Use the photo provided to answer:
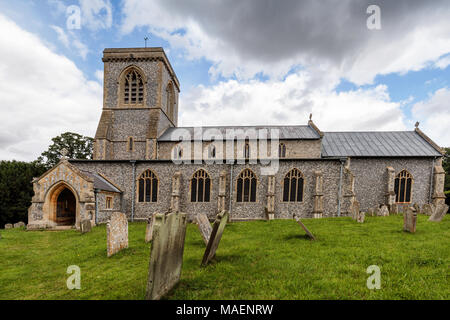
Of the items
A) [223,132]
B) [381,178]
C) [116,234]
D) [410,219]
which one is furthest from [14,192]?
[381,178]

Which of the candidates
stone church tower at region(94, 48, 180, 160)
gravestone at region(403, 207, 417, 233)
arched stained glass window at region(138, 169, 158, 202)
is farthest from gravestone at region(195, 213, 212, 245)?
stone church tower at region(94, 48, 180, 160)

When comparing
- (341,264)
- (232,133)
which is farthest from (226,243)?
(232,133)

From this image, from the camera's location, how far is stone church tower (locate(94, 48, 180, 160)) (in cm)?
2167

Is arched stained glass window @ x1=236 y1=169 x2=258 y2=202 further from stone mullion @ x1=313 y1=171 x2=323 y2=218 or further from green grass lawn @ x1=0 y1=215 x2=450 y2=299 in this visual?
green grass lawn @ x1=0 y1=215 x2=450 y2=299

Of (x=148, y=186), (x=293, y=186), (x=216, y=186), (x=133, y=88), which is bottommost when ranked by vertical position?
(x=148, y=186)

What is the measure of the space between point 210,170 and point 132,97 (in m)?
12.8

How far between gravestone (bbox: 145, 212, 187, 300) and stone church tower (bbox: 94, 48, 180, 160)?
19003mm

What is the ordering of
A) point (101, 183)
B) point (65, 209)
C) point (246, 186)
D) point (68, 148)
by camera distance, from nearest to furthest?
point (101, 183), point (65, 209), point (246, 186), point (68, 148)

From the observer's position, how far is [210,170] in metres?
16.5

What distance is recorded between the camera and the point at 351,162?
1823 centimetres

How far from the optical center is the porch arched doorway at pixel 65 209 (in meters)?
14.7

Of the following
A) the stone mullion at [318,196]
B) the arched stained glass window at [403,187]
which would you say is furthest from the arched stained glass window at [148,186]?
the arched stained glass window at [403,187]

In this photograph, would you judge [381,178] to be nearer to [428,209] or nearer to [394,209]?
[394,209]
